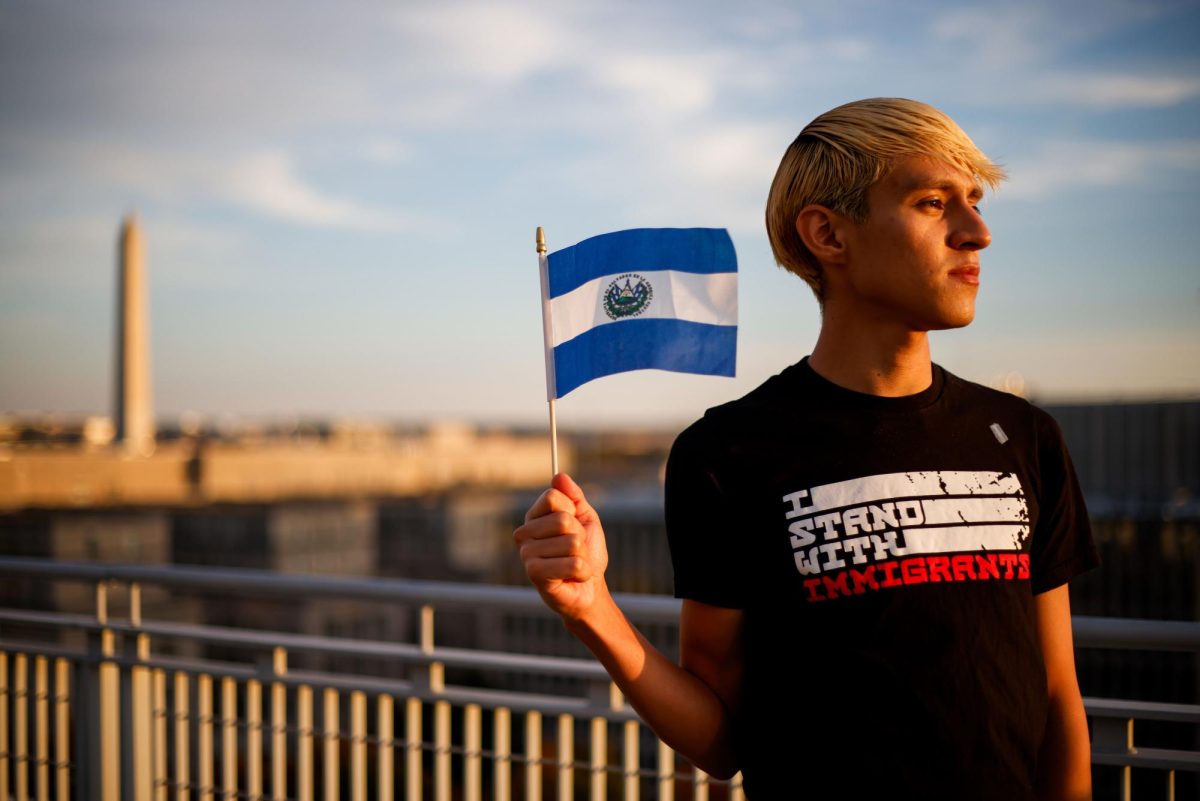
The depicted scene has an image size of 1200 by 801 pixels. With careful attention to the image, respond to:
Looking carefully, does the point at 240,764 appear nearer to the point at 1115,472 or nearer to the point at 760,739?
the point at 760,739

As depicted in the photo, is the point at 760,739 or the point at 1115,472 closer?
the point at 760,739

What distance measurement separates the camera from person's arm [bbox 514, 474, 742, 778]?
5.27 ft

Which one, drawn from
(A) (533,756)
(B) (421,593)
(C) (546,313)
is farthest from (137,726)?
(C) (546,313)

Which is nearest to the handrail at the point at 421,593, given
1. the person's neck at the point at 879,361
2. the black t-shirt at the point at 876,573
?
the black t-shirt at the point at 876,573

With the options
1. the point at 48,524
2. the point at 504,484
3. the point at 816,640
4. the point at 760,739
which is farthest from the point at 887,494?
the point at 504,484

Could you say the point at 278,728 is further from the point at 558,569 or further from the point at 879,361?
the point at 879,361

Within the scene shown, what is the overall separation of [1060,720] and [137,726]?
3.41m

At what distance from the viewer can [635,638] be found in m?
1.73

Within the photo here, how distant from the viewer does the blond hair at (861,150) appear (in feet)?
5.70

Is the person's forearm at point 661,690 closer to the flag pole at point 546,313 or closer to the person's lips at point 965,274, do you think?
the flag pole at point 546,313

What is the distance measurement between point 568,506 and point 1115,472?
283 ft

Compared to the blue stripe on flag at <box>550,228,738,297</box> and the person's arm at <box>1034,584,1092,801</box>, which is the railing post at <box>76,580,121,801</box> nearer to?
the blue stripe on flag at <box>550,228,738,297</box>

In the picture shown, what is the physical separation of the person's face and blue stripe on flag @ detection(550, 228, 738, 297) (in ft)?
0.98

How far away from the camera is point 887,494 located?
1.70 meters
